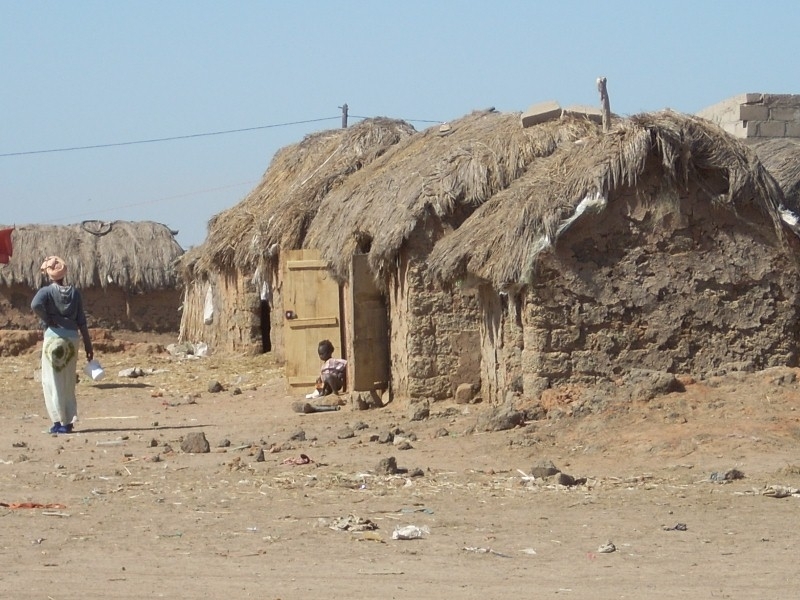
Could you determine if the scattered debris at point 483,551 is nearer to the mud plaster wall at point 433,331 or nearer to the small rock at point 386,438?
the small rock at point 386,438

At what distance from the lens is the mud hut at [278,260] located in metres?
16.2

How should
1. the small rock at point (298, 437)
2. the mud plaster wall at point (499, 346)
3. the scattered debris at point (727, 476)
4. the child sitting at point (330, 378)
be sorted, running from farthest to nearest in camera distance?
the child sitting at point (330, 378) → the mud plaster wall at point (499, 346) → the small rock at point (298, 437) → the scattered debris at point (727, 476)

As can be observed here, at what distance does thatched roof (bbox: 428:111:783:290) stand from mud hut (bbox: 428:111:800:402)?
0.04 ft

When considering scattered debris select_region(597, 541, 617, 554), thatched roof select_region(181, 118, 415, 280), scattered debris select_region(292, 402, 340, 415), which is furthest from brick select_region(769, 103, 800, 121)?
scattered debris select_region(597, 541, 617, 554)

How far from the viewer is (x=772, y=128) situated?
62.5ft

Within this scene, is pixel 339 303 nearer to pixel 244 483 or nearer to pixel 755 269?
pixel 755 269

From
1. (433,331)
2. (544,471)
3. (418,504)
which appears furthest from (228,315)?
(418,504)

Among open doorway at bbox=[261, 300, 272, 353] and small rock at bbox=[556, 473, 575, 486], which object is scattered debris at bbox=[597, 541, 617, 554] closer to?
small rock at bbox=[556, 473, 575, 486]

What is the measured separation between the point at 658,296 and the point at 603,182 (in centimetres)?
115

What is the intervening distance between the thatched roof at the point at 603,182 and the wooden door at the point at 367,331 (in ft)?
6.85

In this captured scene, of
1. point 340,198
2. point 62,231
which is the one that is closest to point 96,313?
point 62,231

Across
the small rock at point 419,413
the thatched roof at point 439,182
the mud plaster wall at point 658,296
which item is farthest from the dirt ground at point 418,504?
the thatched roof at point 439,182

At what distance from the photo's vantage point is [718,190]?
12.2 metres

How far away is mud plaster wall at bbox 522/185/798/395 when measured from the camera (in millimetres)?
11844
